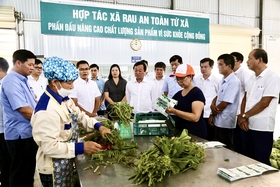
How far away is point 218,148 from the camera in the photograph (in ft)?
5.64

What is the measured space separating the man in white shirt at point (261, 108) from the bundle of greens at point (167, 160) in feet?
4.12

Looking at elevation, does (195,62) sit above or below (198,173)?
above

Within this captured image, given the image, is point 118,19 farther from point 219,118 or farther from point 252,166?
point 252,166

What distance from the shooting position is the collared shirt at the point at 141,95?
3354 mm

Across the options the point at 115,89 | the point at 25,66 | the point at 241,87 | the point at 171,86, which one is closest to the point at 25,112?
the point at 25,66

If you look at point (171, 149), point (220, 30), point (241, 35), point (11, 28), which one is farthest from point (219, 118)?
point (241, 35)

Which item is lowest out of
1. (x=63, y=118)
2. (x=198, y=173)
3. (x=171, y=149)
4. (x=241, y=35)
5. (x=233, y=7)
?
(x=198, y=173)

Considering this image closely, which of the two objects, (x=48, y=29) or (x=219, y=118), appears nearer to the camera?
(x=219, y=118)

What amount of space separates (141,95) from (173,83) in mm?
669

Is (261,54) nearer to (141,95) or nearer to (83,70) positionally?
(141,95)

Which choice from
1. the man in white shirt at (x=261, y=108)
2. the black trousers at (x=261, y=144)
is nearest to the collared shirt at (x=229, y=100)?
the man in white shirt at (x=261, y=108)

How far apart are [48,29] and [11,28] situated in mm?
2283

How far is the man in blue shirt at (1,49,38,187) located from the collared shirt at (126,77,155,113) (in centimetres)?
156

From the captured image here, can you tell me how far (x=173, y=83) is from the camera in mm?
3674
